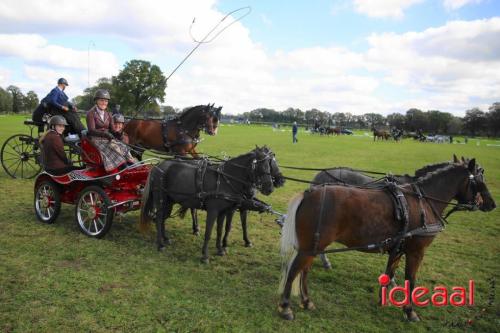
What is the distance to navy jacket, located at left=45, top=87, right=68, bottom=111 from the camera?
8994 millimetres

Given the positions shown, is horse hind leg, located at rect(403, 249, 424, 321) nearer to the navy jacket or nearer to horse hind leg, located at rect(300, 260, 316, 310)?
horse hind leg, located at rect(300, 260, 316, 310)

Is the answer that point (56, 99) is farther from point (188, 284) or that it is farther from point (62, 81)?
point (188, 284)

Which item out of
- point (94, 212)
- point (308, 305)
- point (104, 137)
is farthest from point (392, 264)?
point (104, 137)

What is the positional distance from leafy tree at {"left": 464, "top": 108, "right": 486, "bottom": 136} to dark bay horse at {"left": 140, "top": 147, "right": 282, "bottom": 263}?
3837 inches

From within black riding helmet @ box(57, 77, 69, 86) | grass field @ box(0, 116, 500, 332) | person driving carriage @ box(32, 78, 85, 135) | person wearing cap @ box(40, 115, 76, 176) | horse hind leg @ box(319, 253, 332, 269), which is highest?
black riding helmet @ box(57, 77, 69, 86)

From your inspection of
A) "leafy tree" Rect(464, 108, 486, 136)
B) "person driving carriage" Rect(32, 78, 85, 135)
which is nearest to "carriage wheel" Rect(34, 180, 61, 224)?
"person driving carriage" Rect(32, 78, 85, 135)

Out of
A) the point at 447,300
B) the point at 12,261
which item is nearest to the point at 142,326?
the point at 12,261

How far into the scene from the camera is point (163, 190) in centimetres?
643

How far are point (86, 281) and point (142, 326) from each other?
1.45 metres

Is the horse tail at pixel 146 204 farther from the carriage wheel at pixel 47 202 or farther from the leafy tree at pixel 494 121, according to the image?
the leafy tree at pixel 494 121

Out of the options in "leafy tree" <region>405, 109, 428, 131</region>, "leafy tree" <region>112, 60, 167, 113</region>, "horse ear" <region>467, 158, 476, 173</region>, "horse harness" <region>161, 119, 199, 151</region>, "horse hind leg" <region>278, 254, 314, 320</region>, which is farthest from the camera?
"leafy tree" <region>405, 109, 428, 131</region>

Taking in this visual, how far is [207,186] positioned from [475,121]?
98.3 meters

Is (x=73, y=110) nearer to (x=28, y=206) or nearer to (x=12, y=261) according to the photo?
(x=28, y=206)

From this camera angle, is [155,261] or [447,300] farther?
[155,261]
